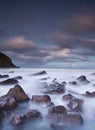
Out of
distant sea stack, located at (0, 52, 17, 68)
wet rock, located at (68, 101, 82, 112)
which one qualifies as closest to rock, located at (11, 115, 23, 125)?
wet rock, located at (68, 101, 82, 112)

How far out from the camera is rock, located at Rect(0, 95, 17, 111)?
852cm

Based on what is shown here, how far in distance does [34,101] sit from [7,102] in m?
1.38

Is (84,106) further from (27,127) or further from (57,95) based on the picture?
(27,127)

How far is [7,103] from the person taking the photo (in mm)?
8781

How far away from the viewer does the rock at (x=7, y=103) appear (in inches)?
335

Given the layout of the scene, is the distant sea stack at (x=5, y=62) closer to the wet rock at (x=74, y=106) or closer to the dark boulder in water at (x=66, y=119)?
the wet rock at (x=74, y=106)

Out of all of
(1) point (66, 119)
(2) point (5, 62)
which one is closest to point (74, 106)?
(1) point (66, 119)

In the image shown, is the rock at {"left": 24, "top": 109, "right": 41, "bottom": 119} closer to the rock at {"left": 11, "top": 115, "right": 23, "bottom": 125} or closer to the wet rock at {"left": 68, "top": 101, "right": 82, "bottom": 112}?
the rock at {"left": 11, "top": 115, "right": 23, "bottom": 125}

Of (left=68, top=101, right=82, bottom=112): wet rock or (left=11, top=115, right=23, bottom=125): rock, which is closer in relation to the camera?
(left=11, top=115, right=23, bottom=125): rock

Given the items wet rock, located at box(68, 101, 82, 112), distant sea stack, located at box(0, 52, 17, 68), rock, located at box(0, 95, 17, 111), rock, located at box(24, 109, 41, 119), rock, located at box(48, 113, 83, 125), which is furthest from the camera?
distant sea stack, located at box(0, 52, 17, 68)

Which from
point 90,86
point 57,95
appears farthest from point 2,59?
point 57,95

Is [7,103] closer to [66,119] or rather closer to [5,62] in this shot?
[66,119]

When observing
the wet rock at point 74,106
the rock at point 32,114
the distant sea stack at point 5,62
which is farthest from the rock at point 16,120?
the distant sea stack at point 5,62

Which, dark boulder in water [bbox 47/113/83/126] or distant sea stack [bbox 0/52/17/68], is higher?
distant sea stack [bbox 0/52/17/68]
